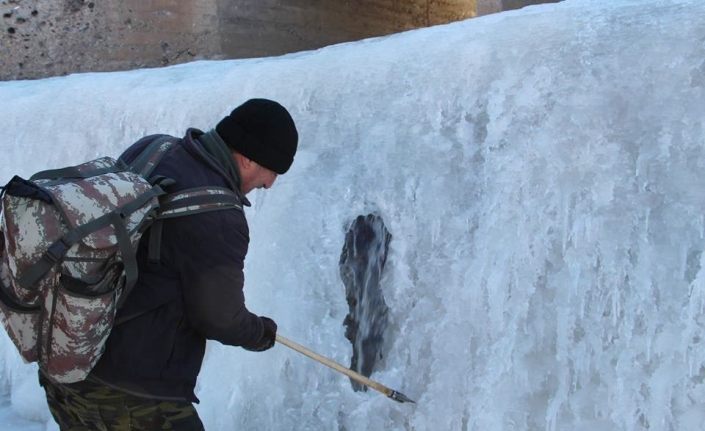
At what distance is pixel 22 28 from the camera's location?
6.13m

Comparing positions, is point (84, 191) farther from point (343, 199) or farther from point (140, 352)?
point (343, 199)

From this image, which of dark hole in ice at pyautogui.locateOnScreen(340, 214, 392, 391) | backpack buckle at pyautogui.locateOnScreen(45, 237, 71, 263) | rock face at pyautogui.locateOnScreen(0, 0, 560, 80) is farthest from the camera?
rock face at pyautogui.locateOnScreen(0, 0, 560, 80)

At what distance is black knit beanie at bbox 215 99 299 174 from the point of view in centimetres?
190

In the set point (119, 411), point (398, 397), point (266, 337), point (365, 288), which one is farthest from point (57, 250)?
point (365, 288)

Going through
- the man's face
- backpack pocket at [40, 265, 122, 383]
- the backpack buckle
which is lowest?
backpack pocket at [40, 265, 122, 383]

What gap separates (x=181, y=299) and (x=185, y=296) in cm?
2

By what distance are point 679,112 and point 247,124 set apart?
1.37 metres

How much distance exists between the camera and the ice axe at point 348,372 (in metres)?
2.29

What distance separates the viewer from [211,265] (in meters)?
1.77

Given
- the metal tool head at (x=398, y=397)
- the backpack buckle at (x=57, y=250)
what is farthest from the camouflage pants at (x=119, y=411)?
the metal tool head at (x=398, y=397)

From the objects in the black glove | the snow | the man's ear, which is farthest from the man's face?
the snow

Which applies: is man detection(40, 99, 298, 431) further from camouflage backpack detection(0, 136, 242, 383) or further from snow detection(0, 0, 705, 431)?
snow detection(0, 0, 705, 431)

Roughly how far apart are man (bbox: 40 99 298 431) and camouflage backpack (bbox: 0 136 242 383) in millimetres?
41

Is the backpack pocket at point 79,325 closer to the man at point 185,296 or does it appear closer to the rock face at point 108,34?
the man at point 185,296
